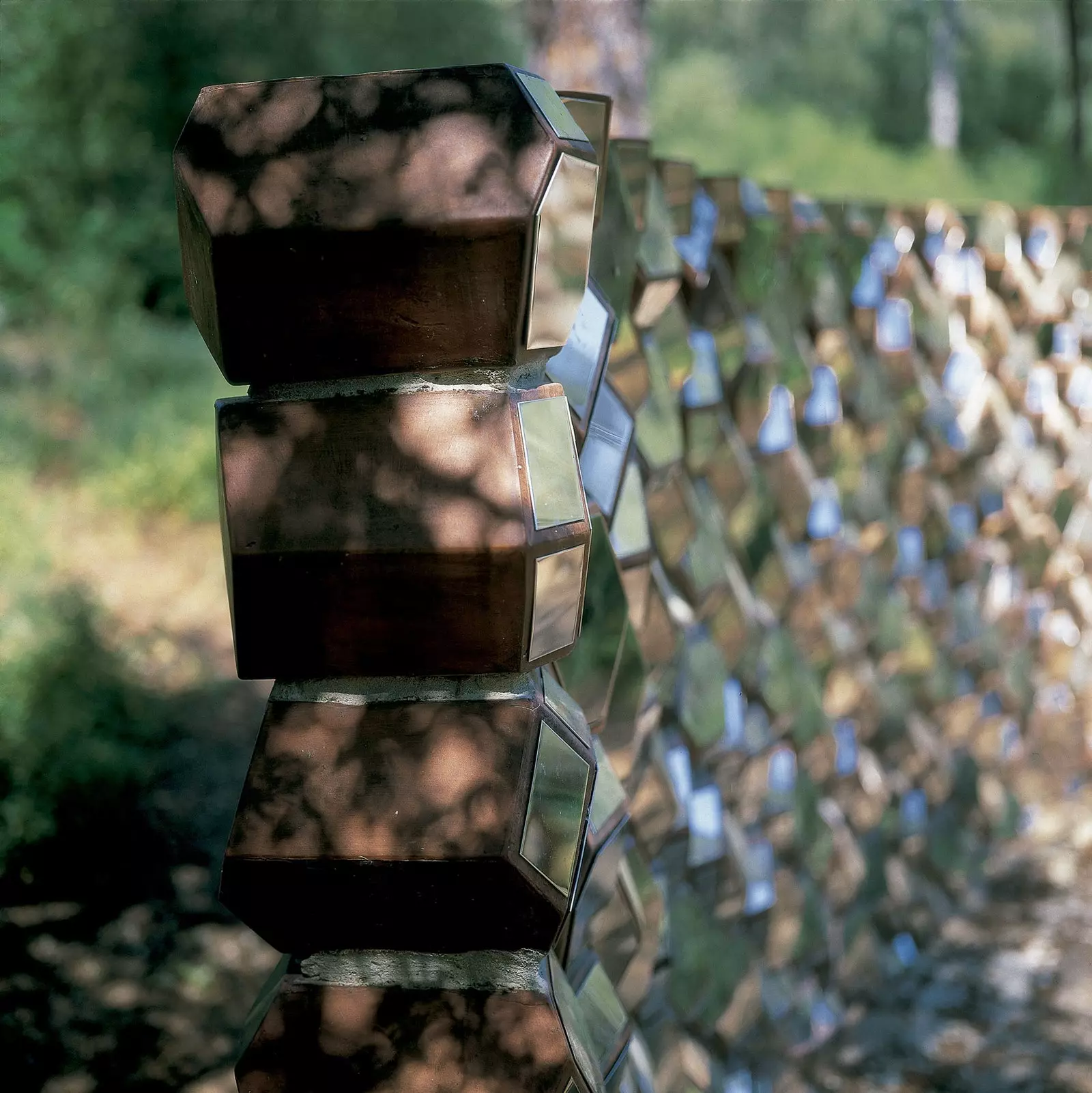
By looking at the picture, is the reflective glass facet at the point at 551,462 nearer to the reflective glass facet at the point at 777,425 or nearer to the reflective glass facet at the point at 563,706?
the reflective glass facet at the point at 563,706

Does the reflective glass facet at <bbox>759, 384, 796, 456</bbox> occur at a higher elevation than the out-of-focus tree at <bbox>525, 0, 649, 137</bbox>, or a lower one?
lower

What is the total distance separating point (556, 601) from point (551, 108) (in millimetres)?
438

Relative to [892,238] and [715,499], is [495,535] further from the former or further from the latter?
[892,238]

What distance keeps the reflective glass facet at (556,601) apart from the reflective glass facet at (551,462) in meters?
0.03

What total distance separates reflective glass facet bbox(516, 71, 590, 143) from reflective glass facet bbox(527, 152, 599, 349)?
0.08ft

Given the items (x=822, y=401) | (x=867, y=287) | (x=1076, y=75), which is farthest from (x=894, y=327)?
(x=1076, y=75)

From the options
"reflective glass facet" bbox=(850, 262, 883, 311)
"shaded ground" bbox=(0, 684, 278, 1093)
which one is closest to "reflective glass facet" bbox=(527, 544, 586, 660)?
"reflective glass facet" bbox=(850, 262, 883, 311)

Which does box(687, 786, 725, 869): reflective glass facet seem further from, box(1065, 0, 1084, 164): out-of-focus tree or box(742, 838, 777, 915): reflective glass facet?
box(1065, 0, 1084, 164): out-of-focus tree

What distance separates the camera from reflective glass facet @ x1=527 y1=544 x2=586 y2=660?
0.95 metres

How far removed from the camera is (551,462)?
0.96 m

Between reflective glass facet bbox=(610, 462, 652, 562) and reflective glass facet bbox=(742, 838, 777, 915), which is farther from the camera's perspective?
reflective glass facet bbox=(742, 838, 777, 915)

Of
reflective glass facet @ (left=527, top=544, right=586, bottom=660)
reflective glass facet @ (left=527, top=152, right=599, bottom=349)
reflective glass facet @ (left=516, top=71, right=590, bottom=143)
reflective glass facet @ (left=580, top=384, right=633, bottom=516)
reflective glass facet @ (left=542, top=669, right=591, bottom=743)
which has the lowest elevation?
reflective glass facet @ (left=542, top=669, right=591, bottom=743)

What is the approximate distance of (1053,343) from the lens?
125 inches

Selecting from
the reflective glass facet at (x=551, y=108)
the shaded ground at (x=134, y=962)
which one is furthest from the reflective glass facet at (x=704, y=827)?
the shaded ground at (x=134, y=962)
